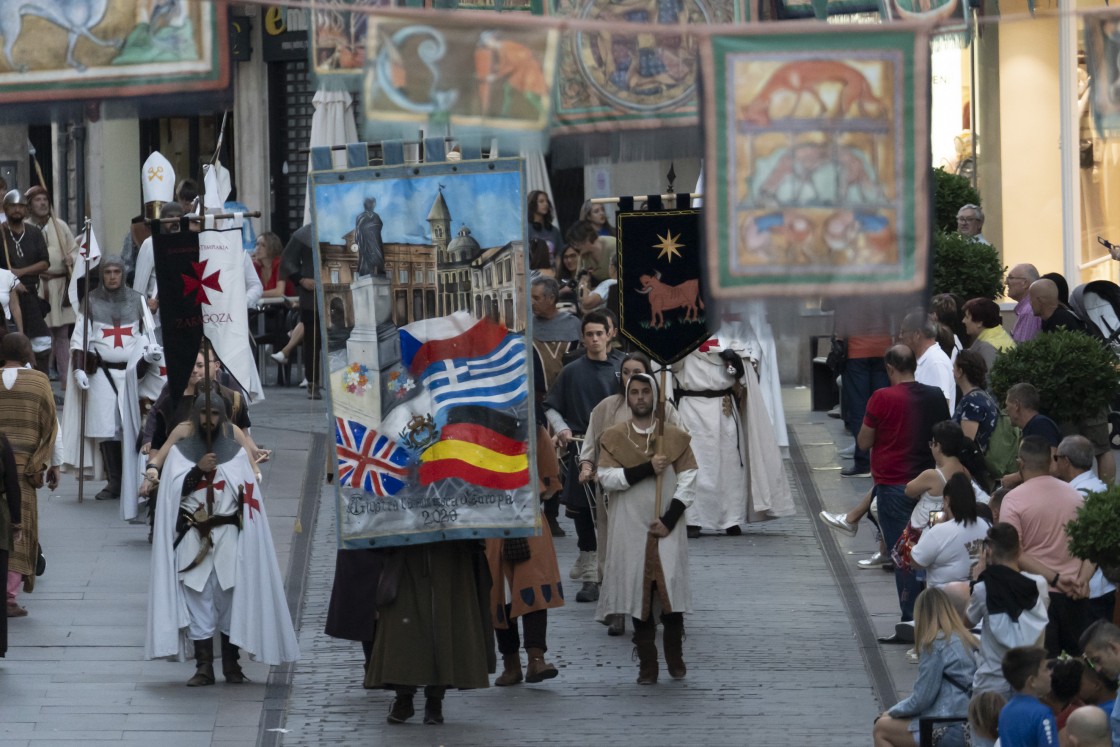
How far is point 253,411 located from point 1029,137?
868 centimetres

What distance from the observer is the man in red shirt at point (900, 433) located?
528 inches

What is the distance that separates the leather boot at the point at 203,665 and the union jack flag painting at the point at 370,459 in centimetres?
191

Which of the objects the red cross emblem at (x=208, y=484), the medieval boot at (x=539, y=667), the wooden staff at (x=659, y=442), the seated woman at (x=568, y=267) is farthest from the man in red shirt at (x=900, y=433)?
the seated woman at (x=568, y=267)

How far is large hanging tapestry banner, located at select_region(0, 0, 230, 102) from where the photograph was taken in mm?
7438

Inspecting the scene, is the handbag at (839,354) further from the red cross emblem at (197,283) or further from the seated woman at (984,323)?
the red cross emblem at (197,283)

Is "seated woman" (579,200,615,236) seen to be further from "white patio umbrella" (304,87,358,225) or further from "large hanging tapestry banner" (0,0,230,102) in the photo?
"large hanging tapestry banner" (0,0,230,102)

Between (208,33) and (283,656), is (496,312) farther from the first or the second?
(208,33)

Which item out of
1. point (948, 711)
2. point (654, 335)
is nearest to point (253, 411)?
point (654, 335)

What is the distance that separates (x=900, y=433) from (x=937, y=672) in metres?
3.37

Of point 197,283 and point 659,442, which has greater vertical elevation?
point 197,283

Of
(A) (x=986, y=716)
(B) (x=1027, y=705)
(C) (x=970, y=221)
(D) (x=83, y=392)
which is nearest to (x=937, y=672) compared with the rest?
(A) (x=986, y=716)

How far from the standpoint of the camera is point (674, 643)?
12.4 m

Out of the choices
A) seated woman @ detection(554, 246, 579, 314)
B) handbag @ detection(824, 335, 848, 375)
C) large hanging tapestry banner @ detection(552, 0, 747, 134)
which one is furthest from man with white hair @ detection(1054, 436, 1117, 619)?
seated woman @ detection(554, 246, 579, 314)

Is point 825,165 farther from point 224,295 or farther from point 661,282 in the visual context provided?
point 224,295
